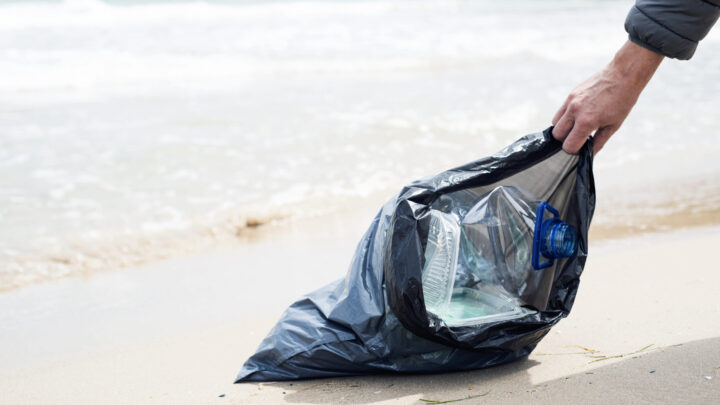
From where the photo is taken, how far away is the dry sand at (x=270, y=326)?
188cm

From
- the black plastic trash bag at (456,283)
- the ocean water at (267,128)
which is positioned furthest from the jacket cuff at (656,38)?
the ocean water at (267,128)

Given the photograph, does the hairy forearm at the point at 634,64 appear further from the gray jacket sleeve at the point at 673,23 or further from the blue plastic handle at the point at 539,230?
the blue plastic handle at the point at 539,230

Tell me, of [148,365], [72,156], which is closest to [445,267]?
[148,365]

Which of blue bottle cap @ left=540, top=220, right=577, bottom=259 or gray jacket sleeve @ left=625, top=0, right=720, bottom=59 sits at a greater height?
gray jacket sleeve @ left=625, top=0, right=720, bottom=59

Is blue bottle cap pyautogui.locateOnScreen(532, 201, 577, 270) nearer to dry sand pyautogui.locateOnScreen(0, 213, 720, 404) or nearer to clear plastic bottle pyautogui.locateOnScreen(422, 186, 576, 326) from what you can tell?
clear plastic bottle pyautogui.locateOnScreen(422, 186, 576, 326)

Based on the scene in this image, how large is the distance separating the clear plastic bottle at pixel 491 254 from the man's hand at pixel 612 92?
265mm

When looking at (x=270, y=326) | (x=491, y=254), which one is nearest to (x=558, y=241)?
(x=491, y=254)

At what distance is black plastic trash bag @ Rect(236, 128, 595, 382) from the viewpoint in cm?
189

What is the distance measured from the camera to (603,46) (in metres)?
11.4

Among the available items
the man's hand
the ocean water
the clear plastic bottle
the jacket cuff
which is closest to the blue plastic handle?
the clear plastic bottle

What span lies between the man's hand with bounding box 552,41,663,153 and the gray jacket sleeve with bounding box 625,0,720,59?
1.6 inches

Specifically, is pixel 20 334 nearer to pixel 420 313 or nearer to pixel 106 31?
pixel 420 313

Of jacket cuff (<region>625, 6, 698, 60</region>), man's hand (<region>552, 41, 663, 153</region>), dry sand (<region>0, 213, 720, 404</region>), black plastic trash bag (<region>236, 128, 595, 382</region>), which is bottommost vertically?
dry sand (<region>0, 213, 720, 404</region>)

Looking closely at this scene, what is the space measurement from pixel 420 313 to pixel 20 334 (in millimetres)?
1897
